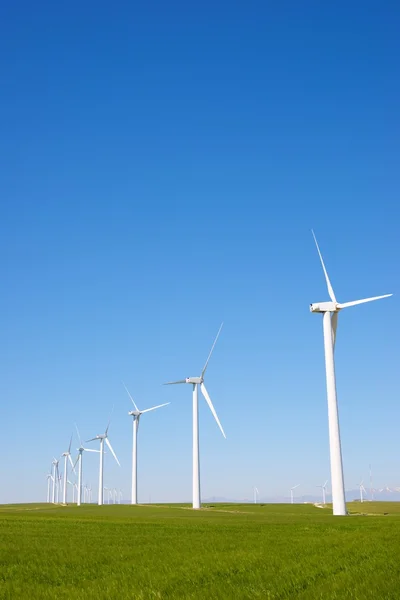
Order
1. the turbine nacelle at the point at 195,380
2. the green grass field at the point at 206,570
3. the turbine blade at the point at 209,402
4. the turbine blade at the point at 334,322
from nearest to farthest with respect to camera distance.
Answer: the green grass field at the point at 206,570 < the turbine blade at the point at 334,322 < the turbine blade at the point at 209,402 < the turbine nacelle at the point at 195,380

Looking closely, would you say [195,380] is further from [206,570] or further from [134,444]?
[206,570]

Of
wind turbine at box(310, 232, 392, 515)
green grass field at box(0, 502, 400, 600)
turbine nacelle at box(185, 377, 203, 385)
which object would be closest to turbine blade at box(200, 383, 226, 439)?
turbine nacelle at box(185, 377, 203, 385)

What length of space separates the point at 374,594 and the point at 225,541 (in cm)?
2075

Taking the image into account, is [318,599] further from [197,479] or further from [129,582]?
[197,479]

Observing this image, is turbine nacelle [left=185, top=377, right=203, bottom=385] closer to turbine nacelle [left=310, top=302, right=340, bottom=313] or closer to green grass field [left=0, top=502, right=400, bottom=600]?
turbine nacelle [left=310, top=302, right=340, bottom=313]

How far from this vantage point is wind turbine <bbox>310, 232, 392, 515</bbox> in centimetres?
7250

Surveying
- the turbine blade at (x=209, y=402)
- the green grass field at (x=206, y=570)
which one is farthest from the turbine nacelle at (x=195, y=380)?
the green grass field at (x=206, y=570)

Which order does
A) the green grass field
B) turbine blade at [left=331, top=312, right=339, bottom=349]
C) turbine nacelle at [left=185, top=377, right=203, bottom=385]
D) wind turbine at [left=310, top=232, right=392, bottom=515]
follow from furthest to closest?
turbine nacelle at [left=185, top=377, right=203, bottom=385], turbine blade at [left=331, top=312, right=339, bottom=349], wind turbine at [left=310, top=232, right=392, bottom=515], the green grass field

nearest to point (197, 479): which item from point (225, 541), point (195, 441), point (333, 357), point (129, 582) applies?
point (195, 441)

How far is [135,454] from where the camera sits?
140 metres

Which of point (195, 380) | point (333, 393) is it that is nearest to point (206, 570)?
point (333, 393)

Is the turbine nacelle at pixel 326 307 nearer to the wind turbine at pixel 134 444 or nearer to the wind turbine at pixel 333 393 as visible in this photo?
the wind turbine at pixel 333 393

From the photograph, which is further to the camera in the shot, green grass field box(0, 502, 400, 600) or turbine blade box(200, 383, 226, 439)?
turbine blade box(200, 383, 226, 439)

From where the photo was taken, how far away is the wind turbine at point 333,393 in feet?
238
